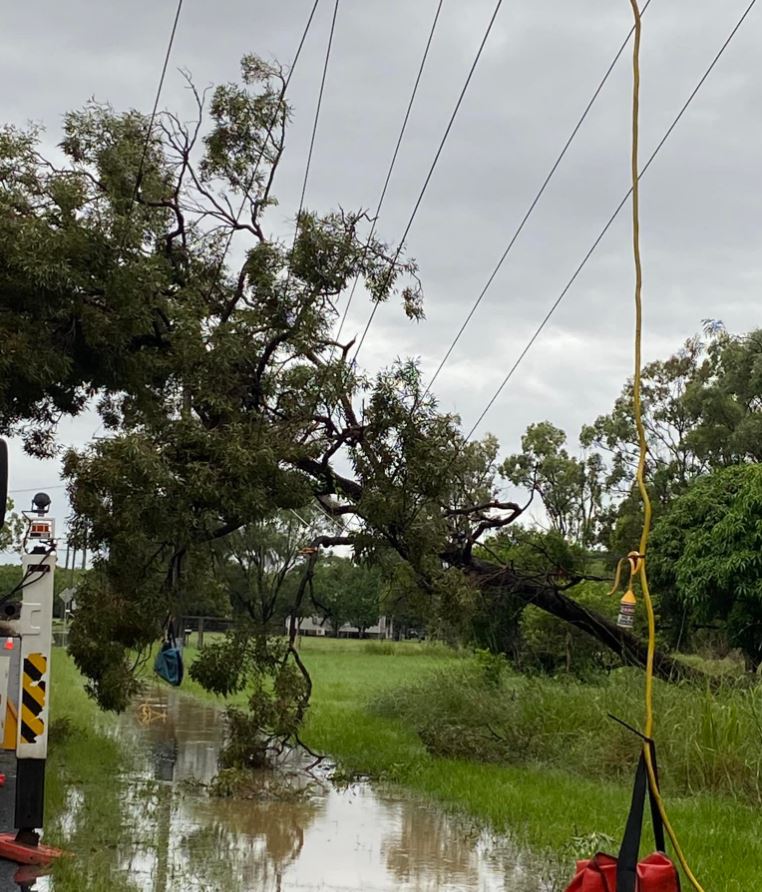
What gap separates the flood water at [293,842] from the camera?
8.20 meters

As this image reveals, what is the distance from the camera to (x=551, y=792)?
11.3 meters

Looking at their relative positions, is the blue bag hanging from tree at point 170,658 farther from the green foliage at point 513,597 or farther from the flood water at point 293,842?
the green foliage at point 513,597

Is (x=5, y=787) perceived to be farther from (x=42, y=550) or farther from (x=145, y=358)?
(x=145, y=358)

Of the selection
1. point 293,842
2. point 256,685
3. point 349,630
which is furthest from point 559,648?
point 349,630

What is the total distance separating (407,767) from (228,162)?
7.96 meters

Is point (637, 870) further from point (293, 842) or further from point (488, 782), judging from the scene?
point (488, 782)

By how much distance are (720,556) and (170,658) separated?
318 inches

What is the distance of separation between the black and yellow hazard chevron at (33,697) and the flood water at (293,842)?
110 cm

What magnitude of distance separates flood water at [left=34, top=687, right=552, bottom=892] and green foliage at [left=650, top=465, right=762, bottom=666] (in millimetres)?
6740

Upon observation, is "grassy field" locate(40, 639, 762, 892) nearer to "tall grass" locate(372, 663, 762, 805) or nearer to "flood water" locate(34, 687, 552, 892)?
"tall grass" locate(372, 663, 762, 805)

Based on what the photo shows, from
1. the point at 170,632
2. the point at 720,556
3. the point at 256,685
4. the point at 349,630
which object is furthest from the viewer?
the point at 349,630

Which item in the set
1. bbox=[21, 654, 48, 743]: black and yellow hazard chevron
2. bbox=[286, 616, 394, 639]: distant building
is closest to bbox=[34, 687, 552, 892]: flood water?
bbox=[21, 654, 48, 743]: black and yellow hazard chevron

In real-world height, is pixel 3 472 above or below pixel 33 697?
above

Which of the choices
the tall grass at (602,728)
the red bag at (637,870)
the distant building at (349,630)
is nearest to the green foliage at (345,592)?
the distant building at (349,630)
